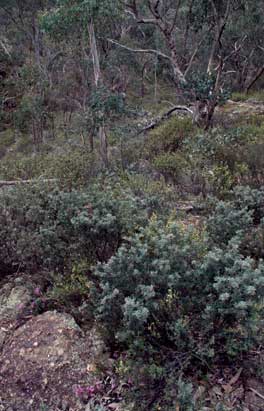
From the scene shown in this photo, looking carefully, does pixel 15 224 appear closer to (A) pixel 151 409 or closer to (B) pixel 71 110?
(A) pixel 151 409

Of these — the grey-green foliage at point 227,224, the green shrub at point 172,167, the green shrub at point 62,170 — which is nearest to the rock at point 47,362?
the grey-green foliage at point 227,224

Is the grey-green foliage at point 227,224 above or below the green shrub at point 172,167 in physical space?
above

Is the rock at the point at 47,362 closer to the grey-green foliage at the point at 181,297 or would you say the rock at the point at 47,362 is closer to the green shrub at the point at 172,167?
the grey-green foliage at the point at 181,297

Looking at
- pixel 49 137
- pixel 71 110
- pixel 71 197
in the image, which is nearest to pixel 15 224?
pixel 71 197

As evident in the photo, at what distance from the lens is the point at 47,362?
2.28 metres

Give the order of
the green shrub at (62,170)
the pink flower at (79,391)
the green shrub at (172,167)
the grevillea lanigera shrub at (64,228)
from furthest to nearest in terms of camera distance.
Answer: the green shrub at (172,167)
the green shrub at (62,170)
the grevillea lanigera shrub at (64,228)
the pink flower at (79,391)

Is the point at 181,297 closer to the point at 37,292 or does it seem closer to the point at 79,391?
the point at 79,391

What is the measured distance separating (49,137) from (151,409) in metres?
15.2

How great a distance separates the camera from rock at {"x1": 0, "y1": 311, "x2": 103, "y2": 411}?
84.6 inches

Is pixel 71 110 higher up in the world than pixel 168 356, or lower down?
lower down

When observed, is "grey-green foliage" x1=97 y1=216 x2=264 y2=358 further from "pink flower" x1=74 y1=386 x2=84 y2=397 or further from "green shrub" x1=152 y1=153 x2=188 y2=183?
"green shrub" x1=152 y1=153 x2=188 y2=183

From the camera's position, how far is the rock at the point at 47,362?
2.15m

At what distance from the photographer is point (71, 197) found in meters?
3.10

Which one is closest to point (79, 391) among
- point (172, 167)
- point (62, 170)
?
point (62, 170)
